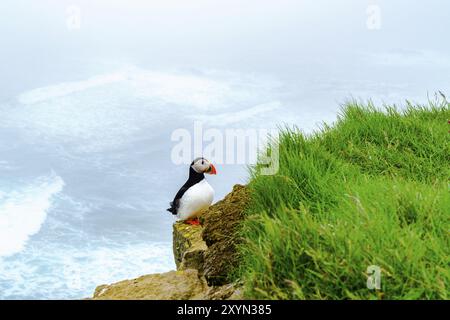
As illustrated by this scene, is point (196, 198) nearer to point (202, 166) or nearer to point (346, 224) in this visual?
point (202, 166)

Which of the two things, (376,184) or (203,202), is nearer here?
(376,184)

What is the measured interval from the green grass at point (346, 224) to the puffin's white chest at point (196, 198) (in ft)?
2.55

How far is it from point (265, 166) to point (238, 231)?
135cm

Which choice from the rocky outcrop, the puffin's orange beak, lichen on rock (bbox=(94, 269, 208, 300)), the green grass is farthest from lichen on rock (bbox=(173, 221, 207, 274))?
the puffin's orange beak

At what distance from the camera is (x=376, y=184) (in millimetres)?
6328

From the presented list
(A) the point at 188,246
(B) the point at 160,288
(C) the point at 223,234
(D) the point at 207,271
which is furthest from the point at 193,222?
(B) the point at 160,288

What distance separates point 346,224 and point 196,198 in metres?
2.98

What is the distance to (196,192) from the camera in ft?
24.3

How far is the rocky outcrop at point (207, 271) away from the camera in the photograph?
5.56 m

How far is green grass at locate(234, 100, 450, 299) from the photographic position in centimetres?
420

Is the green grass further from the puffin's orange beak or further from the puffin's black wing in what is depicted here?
the puffin's black wing
